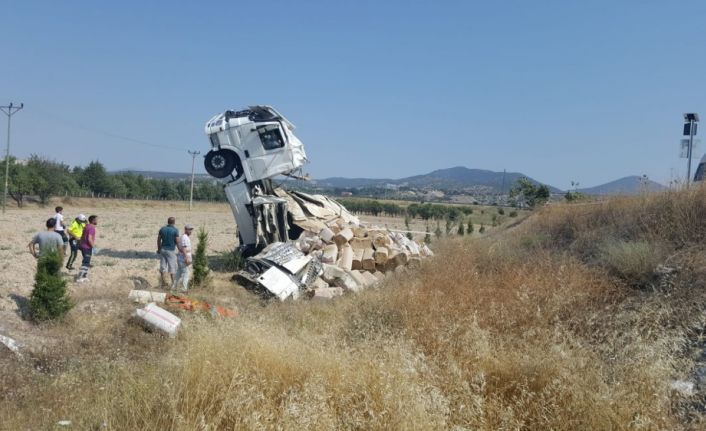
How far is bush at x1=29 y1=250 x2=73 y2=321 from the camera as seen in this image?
348 inches

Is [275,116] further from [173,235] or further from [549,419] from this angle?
[549,419]

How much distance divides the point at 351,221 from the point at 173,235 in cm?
757

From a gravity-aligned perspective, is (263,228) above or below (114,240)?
above

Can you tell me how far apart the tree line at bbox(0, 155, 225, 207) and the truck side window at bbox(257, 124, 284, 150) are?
7.32m

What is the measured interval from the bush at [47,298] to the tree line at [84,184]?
14.0 m

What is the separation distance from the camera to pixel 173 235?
12.2 meters

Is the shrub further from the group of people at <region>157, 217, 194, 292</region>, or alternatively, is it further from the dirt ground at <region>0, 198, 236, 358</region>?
the group of people at <region>157, 217, 194, 292</region>

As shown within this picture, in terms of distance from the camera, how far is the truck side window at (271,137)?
16.2m

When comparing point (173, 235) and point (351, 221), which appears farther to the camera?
point (351, 221)

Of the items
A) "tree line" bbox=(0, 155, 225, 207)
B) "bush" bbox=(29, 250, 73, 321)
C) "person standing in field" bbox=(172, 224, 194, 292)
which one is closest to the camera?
"bush" bbox=(29, 250, 73, 321)

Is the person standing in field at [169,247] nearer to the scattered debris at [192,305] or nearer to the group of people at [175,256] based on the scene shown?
the group of people at [175,256]

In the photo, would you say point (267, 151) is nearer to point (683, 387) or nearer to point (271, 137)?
point (271, 137)

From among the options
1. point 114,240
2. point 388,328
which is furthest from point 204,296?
point 114,240

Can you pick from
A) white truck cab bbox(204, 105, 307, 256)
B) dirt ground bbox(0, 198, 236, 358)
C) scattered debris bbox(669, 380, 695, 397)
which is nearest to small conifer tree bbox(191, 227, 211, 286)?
dirt ground bbox(0, 198, 236, 358)
